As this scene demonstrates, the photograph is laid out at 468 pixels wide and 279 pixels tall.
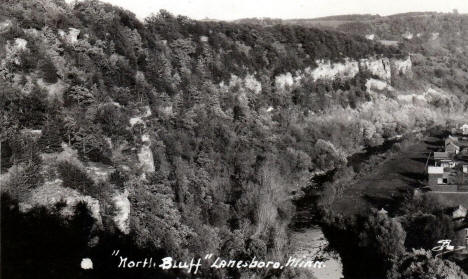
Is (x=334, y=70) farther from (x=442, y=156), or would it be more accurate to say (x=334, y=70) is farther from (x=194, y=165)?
(x=194, y=165)

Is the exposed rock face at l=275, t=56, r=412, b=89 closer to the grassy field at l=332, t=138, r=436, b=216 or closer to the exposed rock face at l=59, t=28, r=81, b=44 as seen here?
the grassy field at l=332, t=138, r=436, b=216

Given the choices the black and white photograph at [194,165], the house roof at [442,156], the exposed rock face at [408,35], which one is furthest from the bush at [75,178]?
the exposed rock face at [408,35]

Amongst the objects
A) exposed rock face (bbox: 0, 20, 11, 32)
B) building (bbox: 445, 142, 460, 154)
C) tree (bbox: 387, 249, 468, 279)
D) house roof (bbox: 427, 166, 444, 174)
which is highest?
exposed rock face (bbox: 0, 20, 11, 32)

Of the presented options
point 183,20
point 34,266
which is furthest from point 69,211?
point 183,20

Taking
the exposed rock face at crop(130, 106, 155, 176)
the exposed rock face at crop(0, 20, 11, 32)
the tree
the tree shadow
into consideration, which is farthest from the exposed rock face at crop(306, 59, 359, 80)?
the exposed rock face at crop(0, 20, 11, 32)

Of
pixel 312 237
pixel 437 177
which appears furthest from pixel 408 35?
pixel 312 237

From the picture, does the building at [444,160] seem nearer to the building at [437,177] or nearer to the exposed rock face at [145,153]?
the building at [437,177]
